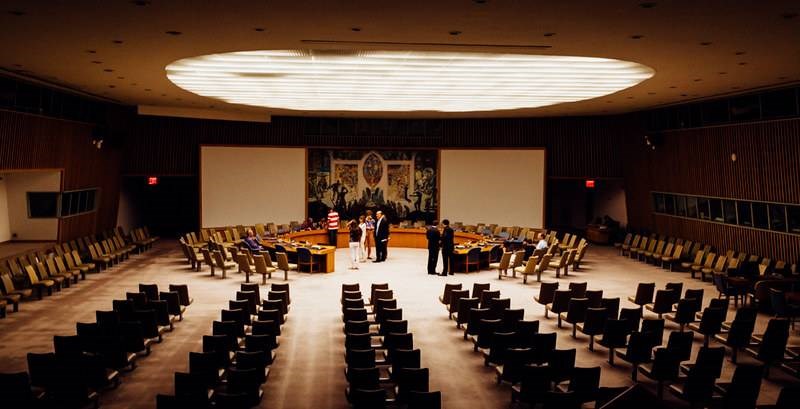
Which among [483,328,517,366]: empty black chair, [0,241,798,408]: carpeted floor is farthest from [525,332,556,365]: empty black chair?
[0,241,798,408]: carpeted floor

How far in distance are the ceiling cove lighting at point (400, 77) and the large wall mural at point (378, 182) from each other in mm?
5858

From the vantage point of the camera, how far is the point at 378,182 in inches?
1016

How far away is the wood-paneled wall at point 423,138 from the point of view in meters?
23.7

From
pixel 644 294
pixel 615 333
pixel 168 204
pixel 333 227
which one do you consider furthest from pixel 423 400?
pixel 168 204

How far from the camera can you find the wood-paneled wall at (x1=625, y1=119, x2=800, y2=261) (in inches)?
631

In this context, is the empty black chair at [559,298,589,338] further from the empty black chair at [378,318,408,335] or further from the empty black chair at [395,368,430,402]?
the empty black chair at [395,368,430,402]

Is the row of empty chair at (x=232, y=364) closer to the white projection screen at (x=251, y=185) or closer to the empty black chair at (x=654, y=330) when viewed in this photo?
the empty black chair at (x=654, y=330)

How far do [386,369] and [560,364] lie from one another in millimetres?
2521

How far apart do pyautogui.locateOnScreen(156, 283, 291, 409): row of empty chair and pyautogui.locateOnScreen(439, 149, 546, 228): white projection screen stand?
47.4ft

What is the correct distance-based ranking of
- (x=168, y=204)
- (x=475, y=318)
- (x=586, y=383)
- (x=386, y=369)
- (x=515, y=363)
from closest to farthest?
(x=586, y=383)
(x=515, y=363)
(x=386, y=369)
(x=475, y=318)
(x=168, y=204)

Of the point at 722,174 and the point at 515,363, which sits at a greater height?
the point at 722,174

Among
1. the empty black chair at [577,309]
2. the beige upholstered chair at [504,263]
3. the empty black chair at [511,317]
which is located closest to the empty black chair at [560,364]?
the empty black chair at [511,317]

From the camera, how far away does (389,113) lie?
23781 millimetres

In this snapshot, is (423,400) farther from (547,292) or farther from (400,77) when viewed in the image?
(400,77)
